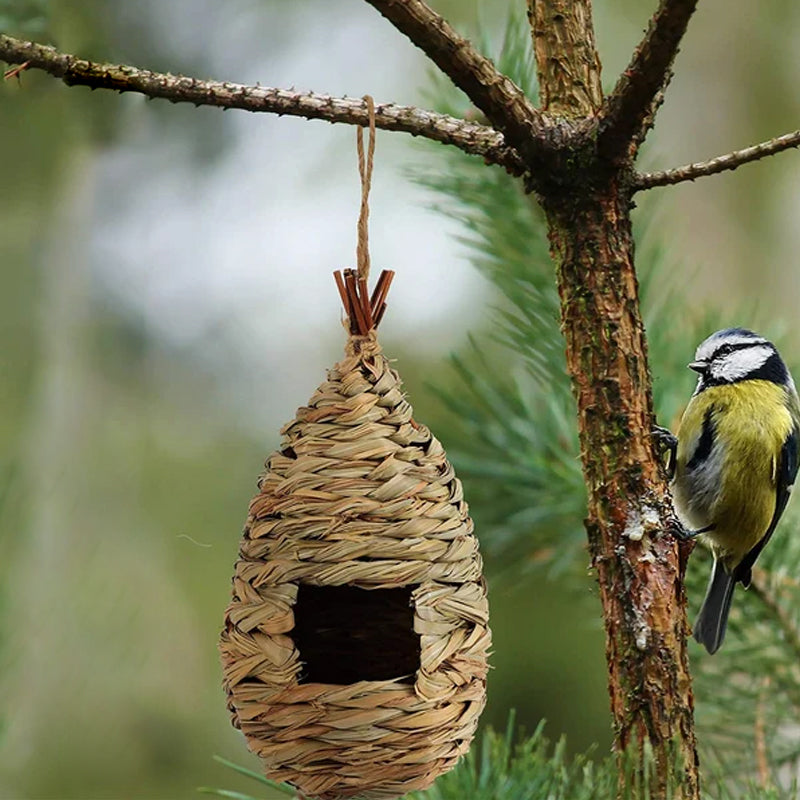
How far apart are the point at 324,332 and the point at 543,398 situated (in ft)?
1.76

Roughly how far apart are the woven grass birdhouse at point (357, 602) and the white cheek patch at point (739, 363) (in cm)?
36

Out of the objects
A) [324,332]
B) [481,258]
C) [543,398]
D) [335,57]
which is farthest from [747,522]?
[335,57]

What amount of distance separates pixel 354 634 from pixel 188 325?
0.89 metres

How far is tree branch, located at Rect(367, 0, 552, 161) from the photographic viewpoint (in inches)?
18.3

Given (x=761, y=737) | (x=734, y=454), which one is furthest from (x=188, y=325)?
(x=761, y=737)

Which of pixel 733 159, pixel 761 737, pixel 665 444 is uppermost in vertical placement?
pixel 733 159

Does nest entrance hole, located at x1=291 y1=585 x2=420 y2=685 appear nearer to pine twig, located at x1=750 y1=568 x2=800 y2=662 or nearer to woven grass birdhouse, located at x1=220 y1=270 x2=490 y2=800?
woven grass birdhouse, located at x1=220 y1=270 x2=490 y2=800

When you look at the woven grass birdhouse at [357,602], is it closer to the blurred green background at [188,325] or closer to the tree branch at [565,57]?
the tree branch at [565,57]

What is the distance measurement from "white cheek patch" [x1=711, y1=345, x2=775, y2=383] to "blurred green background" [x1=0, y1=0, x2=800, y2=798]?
72mm

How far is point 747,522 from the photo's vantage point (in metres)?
0.82

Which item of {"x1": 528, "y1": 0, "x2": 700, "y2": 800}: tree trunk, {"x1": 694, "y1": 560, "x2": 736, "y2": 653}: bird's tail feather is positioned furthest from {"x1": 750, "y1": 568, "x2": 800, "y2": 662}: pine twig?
{"x1": 528, "y1": 0, "x2": 700, "y2": 800}: tree trunk

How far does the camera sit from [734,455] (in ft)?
2.81

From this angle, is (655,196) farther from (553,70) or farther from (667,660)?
(667,660)

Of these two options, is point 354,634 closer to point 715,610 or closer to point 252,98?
point 252,98
